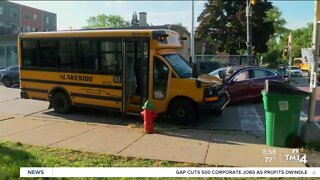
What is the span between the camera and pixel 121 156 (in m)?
7.20

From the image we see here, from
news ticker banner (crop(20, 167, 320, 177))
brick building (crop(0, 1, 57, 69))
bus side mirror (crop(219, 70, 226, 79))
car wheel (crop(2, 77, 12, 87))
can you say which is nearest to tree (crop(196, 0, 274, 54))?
brick building (crop(0, 1, 57, 69))

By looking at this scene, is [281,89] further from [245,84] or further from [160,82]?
[245,84]

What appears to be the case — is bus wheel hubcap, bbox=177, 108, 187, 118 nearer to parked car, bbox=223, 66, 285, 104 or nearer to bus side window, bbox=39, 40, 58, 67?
parked car, bbox=223, 66, 285, 104

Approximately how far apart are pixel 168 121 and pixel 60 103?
375 centimetres

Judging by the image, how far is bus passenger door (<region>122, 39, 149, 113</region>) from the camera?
34.7ft

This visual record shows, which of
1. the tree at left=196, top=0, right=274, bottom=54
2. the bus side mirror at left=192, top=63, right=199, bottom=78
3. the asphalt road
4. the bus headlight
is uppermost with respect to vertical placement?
the tree at left=196, top=0, right=274, bottom=54

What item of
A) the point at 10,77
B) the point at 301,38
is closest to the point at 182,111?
the point at 10,77

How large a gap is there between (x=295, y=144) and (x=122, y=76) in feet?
16.6

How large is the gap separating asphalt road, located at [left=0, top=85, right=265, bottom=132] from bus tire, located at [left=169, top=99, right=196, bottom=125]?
0.20 metres

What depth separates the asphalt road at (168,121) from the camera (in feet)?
34.3

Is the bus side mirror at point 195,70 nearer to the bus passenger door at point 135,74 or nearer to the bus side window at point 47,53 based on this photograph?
the bus passenger door at point 135,74

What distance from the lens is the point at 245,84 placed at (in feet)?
46.8

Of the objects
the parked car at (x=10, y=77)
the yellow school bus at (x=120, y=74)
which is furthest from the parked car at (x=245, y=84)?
the parked car at (x=10, y=77)

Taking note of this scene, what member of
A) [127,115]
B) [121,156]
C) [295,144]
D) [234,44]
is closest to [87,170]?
[121,156]
